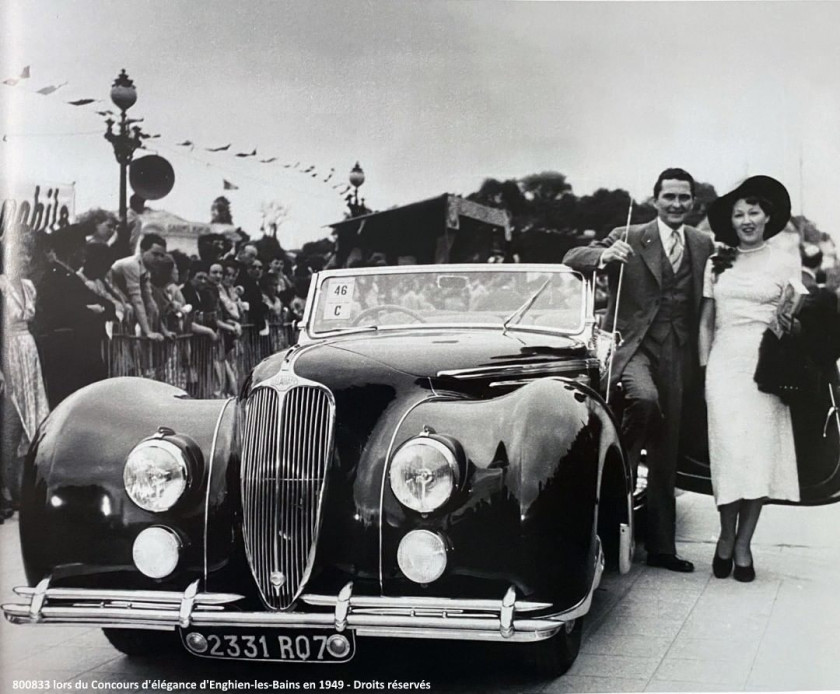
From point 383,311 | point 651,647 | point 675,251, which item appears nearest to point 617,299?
point 675,251

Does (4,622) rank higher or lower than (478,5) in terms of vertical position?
lower

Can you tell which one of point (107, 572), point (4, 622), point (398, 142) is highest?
point (398, 142)

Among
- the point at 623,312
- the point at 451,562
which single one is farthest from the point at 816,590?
the point at 451,562

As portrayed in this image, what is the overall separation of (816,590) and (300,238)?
2.57 meters

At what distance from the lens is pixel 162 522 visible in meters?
2.60

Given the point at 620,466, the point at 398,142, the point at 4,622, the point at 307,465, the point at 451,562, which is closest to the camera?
the point at 451,562

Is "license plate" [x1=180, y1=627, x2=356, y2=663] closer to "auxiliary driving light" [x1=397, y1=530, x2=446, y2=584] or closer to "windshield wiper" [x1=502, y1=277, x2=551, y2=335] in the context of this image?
"auxiliary driving light" [x1=397, y1=530, x2=446, y2=584]

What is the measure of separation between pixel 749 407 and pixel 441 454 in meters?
1.82

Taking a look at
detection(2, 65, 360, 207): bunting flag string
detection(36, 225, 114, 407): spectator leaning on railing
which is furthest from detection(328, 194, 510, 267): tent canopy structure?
detection(36, 225, 114, 407): spectator leaning on railing

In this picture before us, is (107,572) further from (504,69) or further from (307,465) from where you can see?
(504,69)

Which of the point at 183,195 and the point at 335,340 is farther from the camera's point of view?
the point at 183,195

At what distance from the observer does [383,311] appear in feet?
11.5

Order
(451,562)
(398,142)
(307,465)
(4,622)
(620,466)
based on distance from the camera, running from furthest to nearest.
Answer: (398,142) → (4,622) → (620,466) → (307,465) → (451,562)

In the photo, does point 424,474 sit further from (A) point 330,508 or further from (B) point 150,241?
(B) point 150,241
